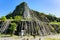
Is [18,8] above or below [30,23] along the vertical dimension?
above

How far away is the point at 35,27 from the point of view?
11306 cm

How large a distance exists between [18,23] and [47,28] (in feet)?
73.8

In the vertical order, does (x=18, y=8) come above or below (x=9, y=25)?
above

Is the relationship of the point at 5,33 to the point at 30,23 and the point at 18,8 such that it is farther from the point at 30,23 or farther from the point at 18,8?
the point at 18,8

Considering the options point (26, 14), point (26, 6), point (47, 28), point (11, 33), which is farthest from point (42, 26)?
point (26, 6)

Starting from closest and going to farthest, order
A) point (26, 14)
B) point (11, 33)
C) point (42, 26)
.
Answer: point (11, 33) < point (42, 26) < point (26, 14)

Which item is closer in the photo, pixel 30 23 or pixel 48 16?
pixel 30 23

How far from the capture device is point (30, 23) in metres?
113

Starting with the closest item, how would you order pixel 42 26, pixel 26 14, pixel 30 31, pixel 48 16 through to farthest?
pixel 30 31 → pixel 42 26 → pixel 26 14 → pixel 48 16

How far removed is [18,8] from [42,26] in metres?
60.6

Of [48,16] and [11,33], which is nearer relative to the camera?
[11,33]

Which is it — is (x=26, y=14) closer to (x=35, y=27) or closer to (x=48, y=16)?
(x=48, y=16)

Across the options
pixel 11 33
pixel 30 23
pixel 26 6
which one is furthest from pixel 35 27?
pixel 26 6

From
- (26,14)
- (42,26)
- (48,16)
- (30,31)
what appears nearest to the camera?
(30,31)
